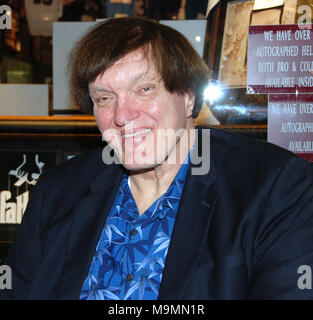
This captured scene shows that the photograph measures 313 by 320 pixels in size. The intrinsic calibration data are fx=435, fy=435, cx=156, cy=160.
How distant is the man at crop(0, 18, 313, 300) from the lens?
3.77ft

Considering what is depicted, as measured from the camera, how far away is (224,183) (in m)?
1.31

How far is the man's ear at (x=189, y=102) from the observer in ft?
4.78

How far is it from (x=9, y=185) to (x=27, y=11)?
1094mm

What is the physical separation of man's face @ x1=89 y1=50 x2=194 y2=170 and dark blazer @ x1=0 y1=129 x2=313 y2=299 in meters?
0.15

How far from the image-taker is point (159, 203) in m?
1.37

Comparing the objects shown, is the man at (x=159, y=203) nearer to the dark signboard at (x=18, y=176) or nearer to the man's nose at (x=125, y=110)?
the man's nose at (x=125, y=110)
